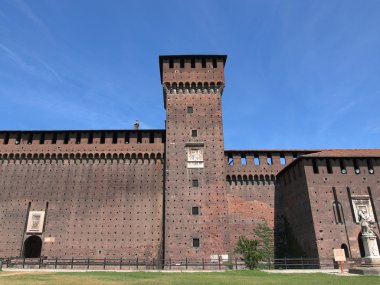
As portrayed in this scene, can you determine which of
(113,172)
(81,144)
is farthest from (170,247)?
(81,144)

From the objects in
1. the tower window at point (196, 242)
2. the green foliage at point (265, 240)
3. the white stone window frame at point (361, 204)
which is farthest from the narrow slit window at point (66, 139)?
the white stone window frame at point (361, 204)

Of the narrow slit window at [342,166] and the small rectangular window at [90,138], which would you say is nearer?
the narrow slit window at [342,166]

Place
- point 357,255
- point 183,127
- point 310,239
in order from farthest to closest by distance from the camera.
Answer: point 183,127 → point 310,239 → point 357,255

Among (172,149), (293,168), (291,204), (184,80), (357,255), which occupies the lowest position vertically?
(357,255)

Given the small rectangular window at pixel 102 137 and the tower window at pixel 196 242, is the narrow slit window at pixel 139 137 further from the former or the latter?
the tower window at pixel 196 242

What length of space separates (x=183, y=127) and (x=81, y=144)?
840 cm

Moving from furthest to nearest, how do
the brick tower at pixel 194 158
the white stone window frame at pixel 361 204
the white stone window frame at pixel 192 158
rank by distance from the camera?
the white stone window frame at pixel 192 158
the brick tower at pixel 194 158
the white stone window frame at pixel 361 204

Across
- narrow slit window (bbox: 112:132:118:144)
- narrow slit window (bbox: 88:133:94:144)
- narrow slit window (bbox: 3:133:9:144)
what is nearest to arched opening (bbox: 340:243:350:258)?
narrow slit window (bbox: 112:132:118:144)

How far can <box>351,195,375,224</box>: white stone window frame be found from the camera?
21.4 metres

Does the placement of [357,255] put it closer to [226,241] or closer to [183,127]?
[226,241]

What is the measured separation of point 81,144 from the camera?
26484 mm

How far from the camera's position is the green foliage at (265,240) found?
79.5 feet

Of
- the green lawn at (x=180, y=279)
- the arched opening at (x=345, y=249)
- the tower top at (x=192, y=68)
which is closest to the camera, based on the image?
the green lawn at (x=180, y=279)

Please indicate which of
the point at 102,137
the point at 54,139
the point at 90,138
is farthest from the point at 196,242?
the point at 54,139
